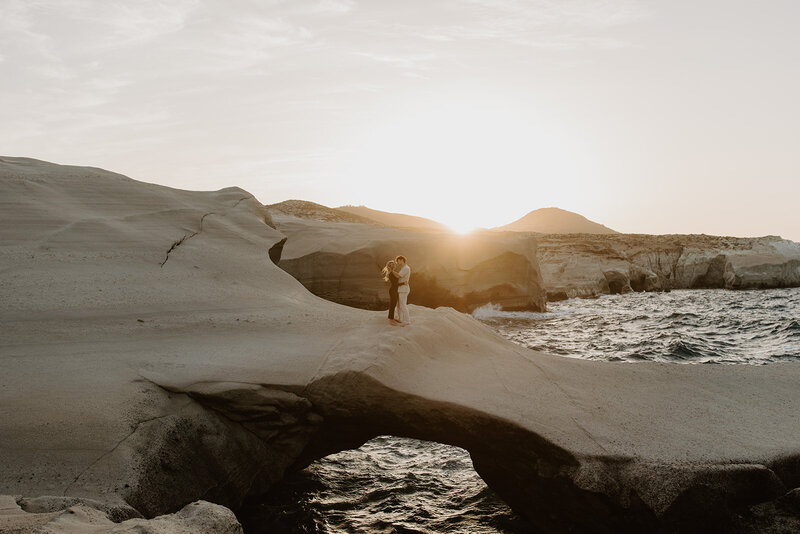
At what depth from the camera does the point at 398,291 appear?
407 inches

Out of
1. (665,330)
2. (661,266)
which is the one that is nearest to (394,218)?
(661,266)

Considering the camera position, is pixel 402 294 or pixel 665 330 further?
pixel 665 330

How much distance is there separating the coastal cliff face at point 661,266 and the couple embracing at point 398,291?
29.9 metres

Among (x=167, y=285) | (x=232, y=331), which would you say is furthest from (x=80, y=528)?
(x=167, y=285)

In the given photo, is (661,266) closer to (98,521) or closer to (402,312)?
(402,312)

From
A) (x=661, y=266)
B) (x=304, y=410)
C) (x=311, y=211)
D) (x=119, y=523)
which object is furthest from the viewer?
(x=661, y=266)

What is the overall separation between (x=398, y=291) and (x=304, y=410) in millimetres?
3460

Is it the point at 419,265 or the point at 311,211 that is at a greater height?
the point at 311,211

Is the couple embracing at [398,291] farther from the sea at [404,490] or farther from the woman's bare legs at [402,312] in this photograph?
the sea at [404,490]

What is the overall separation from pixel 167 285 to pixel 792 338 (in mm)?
18491

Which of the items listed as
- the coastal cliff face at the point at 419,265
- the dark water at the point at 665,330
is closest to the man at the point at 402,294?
the dark water at the point at 665,330

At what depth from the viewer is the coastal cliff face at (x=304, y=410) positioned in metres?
5.75

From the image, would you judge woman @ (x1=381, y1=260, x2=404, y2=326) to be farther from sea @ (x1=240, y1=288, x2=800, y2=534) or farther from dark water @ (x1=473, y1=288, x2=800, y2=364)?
dark water @ (x1=473, y1=288, x2=800, y2=364)

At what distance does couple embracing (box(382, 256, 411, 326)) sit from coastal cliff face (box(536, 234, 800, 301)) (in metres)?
29.9
